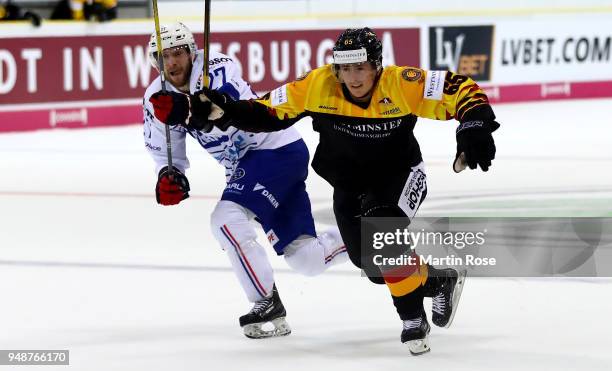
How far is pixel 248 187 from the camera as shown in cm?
502

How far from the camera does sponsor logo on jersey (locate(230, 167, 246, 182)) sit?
16.8ft

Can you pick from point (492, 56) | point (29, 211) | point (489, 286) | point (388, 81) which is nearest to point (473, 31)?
point (492, 56)

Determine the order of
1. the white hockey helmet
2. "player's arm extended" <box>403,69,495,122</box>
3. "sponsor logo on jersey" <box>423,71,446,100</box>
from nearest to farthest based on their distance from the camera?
"player's arm extended" <box>403,69,495,122</box>, "sponsor logo on jersey" <box>423,71,446,100</box>, the white hockey helmet

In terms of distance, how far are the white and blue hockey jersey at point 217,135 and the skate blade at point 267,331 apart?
0.71 meters

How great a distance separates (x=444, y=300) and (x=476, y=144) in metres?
0.82

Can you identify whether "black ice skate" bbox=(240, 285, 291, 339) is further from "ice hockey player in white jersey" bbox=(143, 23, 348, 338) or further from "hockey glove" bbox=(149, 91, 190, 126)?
"hockey glove" bbox=(149, 91, 190, 126)

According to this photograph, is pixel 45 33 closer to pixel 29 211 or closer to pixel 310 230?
pixel 29 211

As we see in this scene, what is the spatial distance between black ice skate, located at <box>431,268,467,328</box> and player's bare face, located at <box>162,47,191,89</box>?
1.26 metres

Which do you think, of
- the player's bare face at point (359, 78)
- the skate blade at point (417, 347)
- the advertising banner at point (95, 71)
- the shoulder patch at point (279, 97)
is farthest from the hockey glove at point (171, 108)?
the advertising banner at point (95, 71)

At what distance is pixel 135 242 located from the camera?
691cm

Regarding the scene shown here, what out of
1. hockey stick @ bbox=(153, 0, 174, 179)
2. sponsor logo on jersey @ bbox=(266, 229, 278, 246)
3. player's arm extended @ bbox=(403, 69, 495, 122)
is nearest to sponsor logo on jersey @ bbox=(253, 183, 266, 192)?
sponsor logo on jersey @ bbox=(266, 229, 278, 246)

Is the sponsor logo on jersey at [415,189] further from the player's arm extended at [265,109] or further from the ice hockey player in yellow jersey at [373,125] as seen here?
the player's arm extended at [265,109]

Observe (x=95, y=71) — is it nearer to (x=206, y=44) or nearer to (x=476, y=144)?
(x=206, y=44)

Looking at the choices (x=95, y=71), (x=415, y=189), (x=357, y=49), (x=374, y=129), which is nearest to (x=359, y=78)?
(x=357, y=49)
